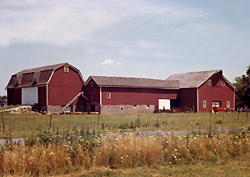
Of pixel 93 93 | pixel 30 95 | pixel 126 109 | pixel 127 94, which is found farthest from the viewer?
pixel 30 95

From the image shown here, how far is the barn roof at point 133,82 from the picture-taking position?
56.5 meters

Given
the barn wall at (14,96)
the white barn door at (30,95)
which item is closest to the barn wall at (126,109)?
the white barn door at (30,95)

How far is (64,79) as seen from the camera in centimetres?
5659

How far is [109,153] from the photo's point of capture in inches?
499

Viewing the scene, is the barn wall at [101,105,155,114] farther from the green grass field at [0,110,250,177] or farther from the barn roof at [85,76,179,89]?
the green grass field at [0,110,250,177]

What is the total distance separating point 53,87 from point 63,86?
6.09ft

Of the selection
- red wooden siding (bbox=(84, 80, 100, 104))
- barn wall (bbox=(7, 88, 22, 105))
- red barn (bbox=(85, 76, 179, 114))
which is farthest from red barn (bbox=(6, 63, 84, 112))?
red barn (bbox=(85, 76, 179, 114))

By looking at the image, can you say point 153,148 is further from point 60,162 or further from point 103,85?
point 103,85

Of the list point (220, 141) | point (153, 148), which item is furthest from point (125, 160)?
point (220, 141)

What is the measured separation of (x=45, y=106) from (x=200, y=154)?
4396 cm

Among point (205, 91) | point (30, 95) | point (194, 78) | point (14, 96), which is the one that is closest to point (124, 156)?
point (30, 95)

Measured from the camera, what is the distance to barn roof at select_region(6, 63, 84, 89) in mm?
55944

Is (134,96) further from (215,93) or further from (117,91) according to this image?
(215,93)

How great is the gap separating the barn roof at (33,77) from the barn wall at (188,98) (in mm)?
20348
